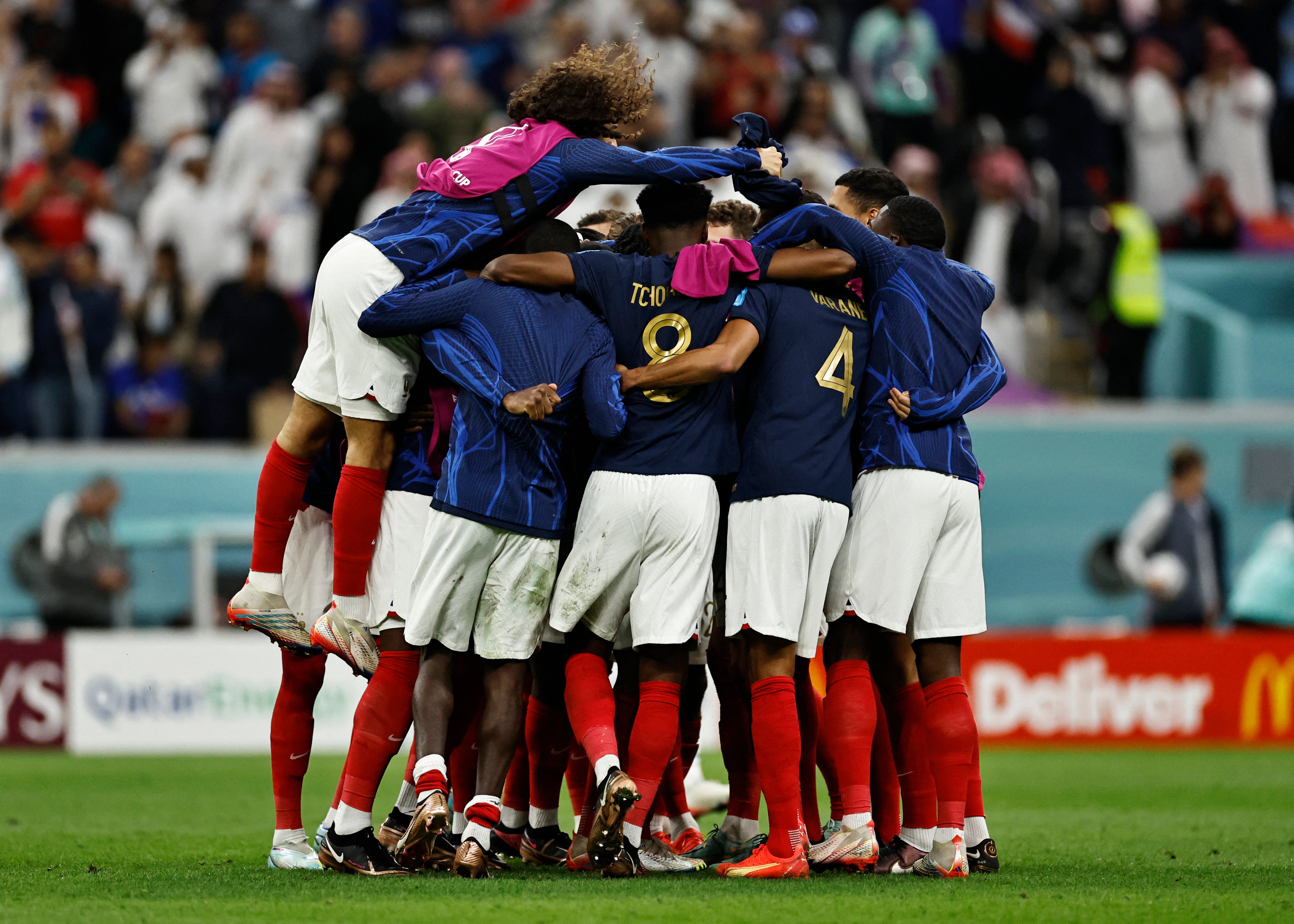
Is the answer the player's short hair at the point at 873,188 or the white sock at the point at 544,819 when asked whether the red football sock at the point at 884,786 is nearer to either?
the white sock at the point at 544,819

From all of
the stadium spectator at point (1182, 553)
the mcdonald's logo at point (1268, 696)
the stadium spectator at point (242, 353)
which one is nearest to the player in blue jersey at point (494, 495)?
the stadium spectator at point (242, 353)

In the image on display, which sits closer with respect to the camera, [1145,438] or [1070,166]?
[1145,438]

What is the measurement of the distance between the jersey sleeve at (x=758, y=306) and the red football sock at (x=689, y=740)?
5.57ft

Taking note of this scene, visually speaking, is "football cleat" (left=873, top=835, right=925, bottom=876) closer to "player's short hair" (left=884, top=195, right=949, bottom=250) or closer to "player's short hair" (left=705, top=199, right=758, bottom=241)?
"player's short hair" (left=884, top=195, right=949, bottom=250)

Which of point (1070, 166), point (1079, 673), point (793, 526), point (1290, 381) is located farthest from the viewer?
point (1070, 166)

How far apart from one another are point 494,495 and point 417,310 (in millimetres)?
738

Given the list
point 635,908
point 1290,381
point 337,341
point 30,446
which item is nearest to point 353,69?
point 30,446

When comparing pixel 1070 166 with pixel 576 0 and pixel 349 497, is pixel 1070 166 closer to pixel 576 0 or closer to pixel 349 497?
pixel 576 0

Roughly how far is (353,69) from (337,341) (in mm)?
10226

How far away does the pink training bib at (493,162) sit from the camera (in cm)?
609

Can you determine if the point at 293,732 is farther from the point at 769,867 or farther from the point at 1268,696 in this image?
the point at 1268,696

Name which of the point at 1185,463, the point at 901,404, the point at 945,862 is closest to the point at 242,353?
the point at 1185,463

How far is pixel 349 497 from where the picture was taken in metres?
6.02

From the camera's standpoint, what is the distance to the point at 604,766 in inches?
217
